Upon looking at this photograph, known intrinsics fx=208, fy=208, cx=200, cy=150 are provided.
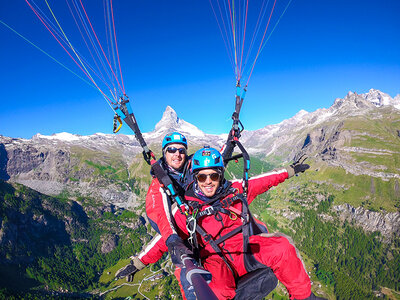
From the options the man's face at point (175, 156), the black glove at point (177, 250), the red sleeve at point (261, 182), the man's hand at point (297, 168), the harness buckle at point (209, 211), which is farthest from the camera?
the man's face at point (175, 156)

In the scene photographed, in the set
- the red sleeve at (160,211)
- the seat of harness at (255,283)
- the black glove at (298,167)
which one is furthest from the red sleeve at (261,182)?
the red sleeve at (160,211)

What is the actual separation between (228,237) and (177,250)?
6.52ft

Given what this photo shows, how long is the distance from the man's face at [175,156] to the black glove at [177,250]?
14.2 feet

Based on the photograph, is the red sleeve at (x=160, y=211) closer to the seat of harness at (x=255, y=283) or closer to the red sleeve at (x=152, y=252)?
the red sleeve at (x=152, y=252)

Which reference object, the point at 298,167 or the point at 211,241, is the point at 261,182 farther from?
the point at 211,241

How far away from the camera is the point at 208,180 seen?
684 centimetres

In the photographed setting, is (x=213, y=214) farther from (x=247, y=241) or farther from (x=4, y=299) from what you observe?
(x=4, y=299)

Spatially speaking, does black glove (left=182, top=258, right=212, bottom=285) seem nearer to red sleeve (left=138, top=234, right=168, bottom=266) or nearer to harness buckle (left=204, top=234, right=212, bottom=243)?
harness buckle (left=204, top=234, right=212, bottom=243)

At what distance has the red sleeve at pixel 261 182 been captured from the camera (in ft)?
24.4

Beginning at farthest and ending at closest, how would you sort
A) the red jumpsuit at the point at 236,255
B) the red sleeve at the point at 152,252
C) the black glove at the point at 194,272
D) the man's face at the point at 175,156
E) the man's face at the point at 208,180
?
1. the man's face at the point at 175,156
2. the man's face at the point at 208,180
3. the red sleeve at the point at 152,252
4. the red jumpsuit at the point at 236,255
5. the black glove at the point at 194,272

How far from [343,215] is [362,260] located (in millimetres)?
44312

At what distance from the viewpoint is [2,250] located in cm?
13100

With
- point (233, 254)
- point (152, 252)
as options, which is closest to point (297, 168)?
point (233, 254)

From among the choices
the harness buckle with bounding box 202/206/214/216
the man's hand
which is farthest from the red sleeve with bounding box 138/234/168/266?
the man's hand
